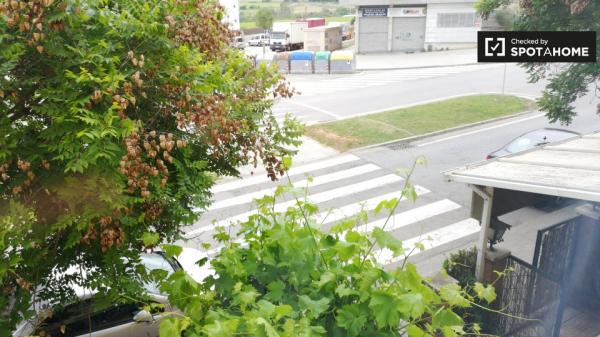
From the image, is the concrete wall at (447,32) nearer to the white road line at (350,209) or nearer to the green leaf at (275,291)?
the white road line at (350,209)

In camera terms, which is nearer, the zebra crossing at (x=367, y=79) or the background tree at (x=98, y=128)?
the background tree at (x=98, y=128)

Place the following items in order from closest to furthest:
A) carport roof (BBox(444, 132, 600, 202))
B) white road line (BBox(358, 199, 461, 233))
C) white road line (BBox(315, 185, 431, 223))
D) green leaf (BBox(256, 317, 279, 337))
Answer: green leaf (BBox(256, 317, 279, 337)) → carport roof (BBox(444, 132, 600, 202)) → white road line (BBox(358, 199, 461, 233)) → white road line (BBox(315, 185, 431, 223))

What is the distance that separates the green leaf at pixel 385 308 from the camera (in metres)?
2.84

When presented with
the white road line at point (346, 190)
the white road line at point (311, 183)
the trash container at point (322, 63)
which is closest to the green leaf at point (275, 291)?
the white road line at point (346, 190)

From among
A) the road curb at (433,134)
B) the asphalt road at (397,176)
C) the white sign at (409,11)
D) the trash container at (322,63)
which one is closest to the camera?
the asphalt road at (397,176)

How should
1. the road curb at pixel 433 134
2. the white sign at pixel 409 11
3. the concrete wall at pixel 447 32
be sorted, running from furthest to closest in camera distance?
the white sign at pixel 409 11
the concrete wall at pixel 447 32
the road curb at pixel 433 134

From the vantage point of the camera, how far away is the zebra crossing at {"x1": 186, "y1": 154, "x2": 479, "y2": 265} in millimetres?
10547

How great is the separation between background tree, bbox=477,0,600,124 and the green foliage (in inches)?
343

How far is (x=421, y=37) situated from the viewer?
113 feet

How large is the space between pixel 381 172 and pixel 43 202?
1086 centimetres

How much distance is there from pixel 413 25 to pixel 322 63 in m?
8.82

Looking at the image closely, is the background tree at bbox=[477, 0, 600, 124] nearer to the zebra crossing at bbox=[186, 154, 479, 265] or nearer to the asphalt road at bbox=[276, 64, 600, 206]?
the asphalt road at bbox=[276, 64, 600, 206]

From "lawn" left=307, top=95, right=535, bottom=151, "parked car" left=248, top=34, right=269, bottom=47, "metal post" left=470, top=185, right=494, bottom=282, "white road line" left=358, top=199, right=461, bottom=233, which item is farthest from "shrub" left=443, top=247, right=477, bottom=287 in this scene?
"parked car" left=248, top=34, right=269, bottom=47

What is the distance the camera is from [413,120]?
18406mm
